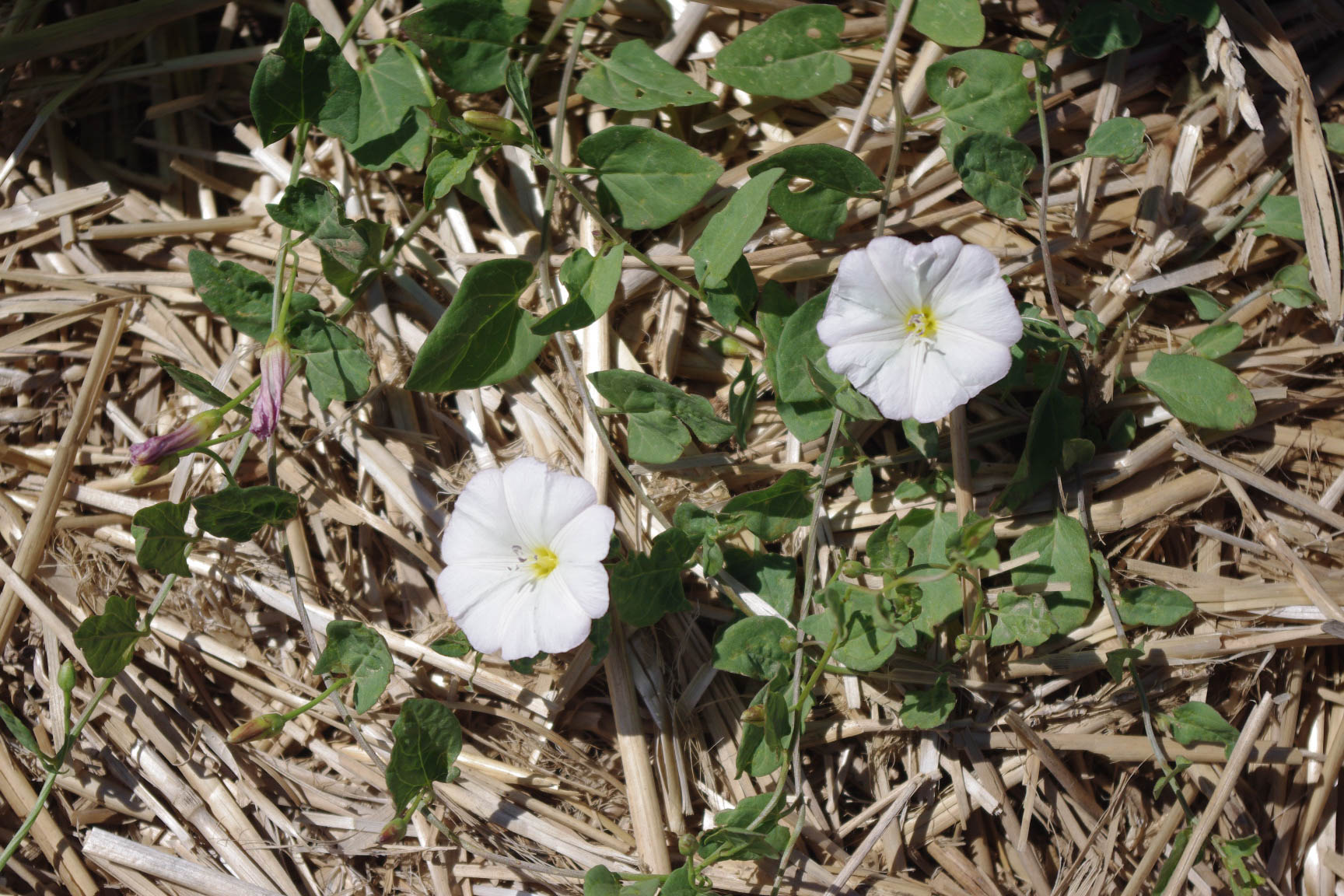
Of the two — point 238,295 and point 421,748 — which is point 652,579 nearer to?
point 421,748

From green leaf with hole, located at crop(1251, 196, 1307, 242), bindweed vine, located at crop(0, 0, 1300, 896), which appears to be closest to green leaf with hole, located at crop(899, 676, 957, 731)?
bindweed vine, located at crop(0, 0, 1300, 896)

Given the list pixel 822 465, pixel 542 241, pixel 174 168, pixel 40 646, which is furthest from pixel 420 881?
pixel 174 168

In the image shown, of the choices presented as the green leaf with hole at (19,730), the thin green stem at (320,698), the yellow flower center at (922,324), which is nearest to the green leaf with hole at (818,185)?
the yellow flower center at (922,324)

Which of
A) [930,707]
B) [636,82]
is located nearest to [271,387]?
[636,82]

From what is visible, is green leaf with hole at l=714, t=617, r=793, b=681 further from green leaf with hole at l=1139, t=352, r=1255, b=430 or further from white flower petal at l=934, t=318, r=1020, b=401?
green leaf with hole at l=1139, t=352, r=1255, b=430

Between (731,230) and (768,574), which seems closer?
(731,230)

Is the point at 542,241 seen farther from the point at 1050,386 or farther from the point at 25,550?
the point at 25,550

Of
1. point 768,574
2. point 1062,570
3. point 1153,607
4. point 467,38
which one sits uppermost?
point 467,38
